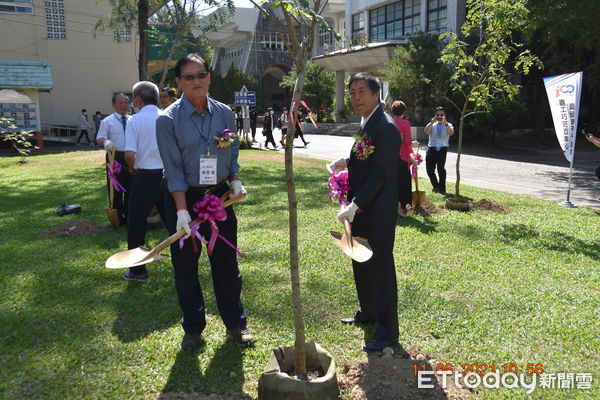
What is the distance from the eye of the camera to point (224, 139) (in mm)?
3250

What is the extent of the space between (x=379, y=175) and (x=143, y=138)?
2.65 meters

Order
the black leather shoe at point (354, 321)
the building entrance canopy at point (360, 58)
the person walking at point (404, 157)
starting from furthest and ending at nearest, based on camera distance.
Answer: the building entrance canopy at point (360, 58) → the person walking at point (404, 157) → the black leather shoe at point (354, 321)

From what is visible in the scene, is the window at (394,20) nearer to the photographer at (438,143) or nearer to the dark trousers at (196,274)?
the photographer at (438,143)

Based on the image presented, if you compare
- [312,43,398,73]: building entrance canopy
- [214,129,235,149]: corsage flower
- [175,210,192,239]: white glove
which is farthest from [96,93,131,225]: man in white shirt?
[312,43,398,73]: building entrance canopy

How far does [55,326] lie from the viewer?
388cm

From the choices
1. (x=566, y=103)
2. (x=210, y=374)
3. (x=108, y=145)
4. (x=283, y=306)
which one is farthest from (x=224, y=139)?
(x=566, y=103)

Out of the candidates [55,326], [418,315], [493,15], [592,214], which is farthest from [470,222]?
[55,326]

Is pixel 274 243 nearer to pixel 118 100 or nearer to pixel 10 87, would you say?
pixel 118 100

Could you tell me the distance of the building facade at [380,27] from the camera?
88.8ft

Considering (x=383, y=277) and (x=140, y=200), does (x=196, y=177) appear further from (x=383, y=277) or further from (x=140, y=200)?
(x=140, y=200)

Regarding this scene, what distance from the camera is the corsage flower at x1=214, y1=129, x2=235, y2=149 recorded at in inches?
127

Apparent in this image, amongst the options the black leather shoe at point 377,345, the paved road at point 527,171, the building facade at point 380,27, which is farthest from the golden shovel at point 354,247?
the building facade at point 380,27

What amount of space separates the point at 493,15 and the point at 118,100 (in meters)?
5.65

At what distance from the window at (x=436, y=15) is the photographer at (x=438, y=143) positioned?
19.4m
